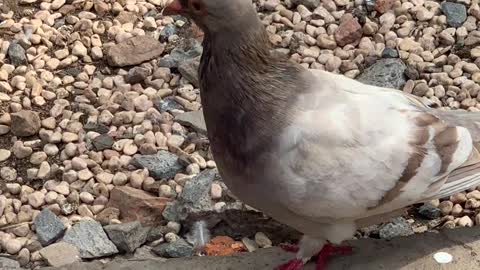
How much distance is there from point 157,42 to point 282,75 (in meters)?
1.92

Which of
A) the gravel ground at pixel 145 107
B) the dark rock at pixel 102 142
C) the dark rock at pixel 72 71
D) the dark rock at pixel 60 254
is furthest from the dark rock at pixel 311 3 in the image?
the dark rock at pixel 60 254

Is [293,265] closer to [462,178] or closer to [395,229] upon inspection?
[395,229]

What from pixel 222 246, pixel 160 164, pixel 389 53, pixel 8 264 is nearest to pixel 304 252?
pixel 222 246

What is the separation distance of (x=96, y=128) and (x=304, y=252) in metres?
1.46

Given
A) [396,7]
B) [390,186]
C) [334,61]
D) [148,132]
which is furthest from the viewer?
[396,7]

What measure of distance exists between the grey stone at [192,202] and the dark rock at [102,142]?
0.56m

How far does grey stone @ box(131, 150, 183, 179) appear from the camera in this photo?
15.4 feet

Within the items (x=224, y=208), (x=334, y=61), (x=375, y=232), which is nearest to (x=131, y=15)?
(x=334, y=61)

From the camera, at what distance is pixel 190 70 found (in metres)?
5.23

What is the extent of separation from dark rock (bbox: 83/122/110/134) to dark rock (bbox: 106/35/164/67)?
51 cm

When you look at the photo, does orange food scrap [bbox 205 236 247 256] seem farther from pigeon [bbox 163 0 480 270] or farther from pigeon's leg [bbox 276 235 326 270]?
pigeon [bbox 163 0 480 270]

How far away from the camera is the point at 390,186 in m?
3.68

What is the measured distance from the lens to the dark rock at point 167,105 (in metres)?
5.08

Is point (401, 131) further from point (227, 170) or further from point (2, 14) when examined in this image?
point (2, 14)
